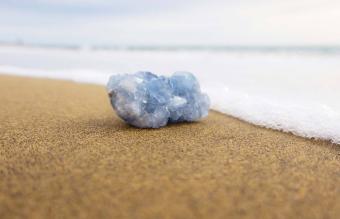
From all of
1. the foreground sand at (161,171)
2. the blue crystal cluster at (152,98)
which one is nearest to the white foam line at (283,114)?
the foreground sand at (161,171)

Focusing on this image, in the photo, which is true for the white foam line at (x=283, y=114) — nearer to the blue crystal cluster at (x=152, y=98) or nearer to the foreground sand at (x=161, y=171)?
the foreground sand at (x=161, y=171)

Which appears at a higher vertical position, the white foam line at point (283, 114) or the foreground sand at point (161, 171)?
the white foam line at point (283, 114)

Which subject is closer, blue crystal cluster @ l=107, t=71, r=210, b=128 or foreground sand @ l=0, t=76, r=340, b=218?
foreground sand @ l=0, t=76, r=340, b=218

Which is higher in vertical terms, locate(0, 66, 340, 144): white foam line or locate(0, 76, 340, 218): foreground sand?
locate(0, 66, 340, 144): white foam line

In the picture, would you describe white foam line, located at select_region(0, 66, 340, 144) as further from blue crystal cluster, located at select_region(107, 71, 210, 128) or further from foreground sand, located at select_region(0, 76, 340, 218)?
blue crystal cluster, located at select_region(107, 71, 210, 128)

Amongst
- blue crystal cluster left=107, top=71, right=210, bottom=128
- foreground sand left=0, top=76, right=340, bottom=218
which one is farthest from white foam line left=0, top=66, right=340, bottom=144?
blue crystal cluster left=107, top=71, right=210, bottom=128
